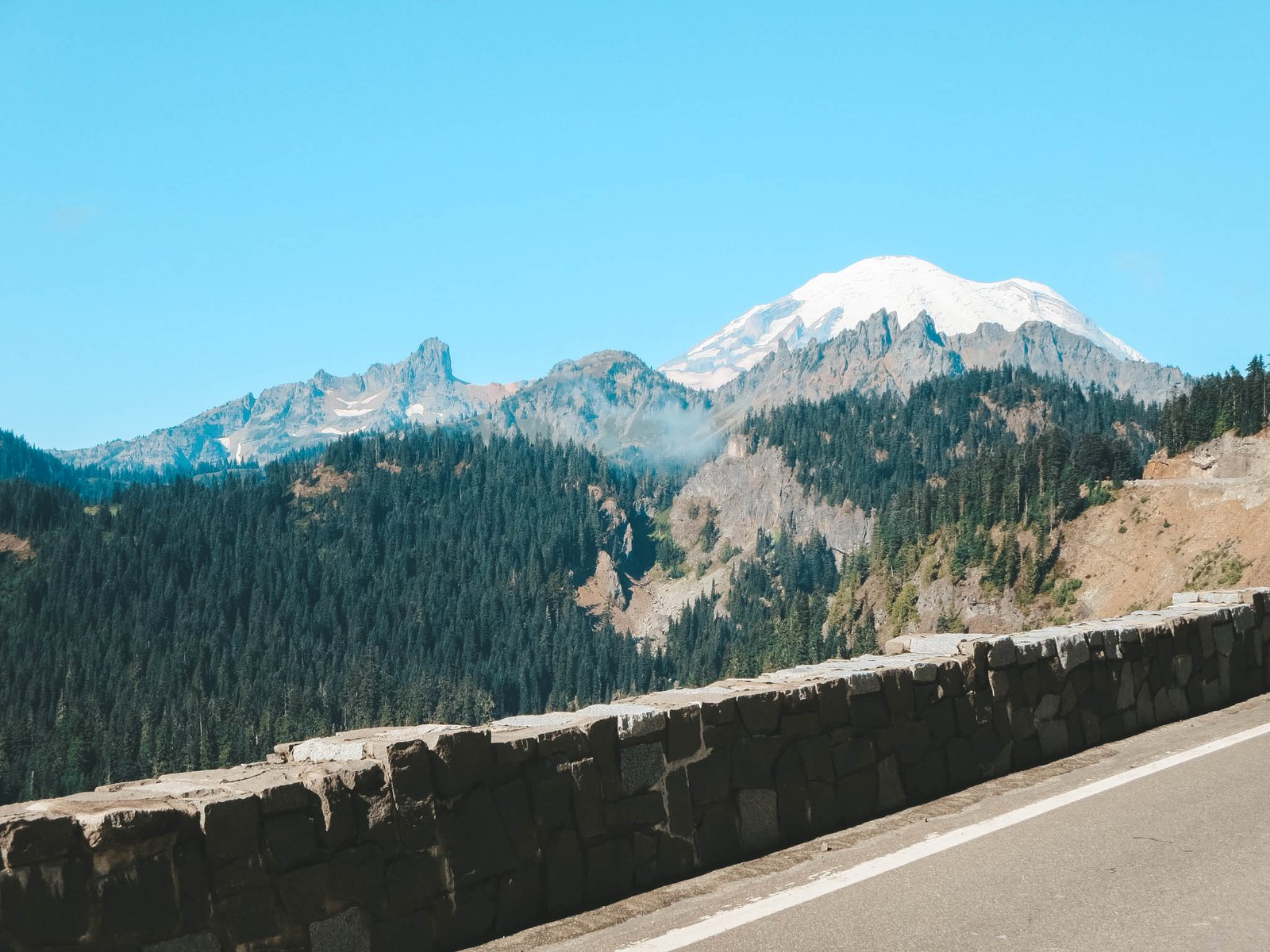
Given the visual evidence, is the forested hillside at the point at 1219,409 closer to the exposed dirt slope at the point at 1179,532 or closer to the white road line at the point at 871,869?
the exposed dirt slope at the point at 1179,532

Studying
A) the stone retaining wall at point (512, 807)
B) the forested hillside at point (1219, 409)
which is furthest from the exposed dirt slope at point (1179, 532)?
the stone retaining wall at point (512, 807)

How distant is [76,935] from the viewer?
595 centimetres

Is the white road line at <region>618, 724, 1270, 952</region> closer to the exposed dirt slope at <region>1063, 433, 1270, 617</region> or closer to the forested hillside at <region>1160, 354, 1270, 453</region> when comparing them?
the exposed dirt slope at <region>1063, 433, 1270, 617</region>

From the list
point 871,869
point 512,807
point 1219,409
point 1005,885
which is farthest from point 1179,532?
point 512,807

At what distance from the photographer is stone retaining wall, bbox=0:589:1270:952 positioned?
6.21 m

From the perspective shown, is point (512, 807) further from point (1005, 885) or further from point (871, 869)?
point (1005, 885)

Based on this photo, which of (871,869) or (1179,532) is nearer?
(871,869)

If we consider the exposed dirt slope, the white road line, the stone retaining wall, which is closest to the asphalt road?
the white road line

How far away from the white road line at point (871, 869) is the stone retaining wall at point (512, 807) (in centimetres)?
94

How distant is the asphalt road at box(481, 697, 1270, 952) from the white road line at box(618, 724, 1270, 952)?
2 cm

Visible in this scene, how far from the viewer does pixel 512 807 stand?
7.97 metres

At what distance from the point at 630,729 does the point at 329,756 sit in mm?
2144

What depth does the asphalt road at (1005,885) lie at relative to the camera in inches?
287

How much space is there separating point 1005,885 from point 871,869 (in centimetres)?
97
